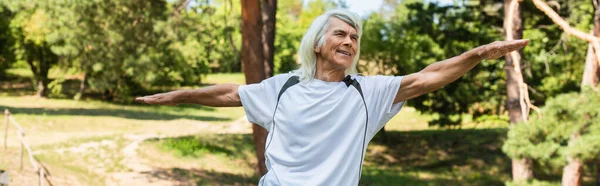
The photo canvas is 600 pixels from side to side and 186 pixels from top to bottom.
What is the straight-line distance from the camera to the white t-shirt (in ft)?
8.85

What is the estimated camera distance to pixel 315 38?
2797 millimetres

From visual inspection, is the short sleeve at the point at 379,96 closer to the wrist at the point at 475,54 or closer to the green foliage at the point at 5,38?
the wrist at the point at 475,54

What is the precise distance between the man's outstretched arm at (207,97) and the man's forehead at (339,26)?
18.0 inches

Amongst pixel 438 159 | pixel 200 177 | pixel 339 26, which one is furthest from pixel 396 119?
pixel 339 26

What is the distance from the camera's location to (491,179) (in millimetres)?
17406

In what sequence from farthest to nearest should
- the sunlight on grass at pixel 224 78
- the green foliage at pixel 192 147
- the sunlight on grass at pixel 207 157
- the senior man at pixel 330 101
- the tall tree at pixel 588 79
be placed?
the sunlight on grass at pixel 224 78 < the green foliage at pixel 192 147 < the sunlight on grass at pixel 207 157 < the tall tree at pixel 588 79 < the senior man at pixel 330 101

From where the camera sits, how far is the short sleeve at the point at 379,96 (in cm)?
278

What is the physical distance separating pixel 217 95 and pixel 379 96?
0.62 meters

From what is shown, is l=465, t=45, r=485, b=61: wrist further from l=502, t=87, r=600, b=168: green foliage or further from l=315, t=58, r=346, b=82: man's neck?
l=502, t=87, r=600, b=168: green foliage

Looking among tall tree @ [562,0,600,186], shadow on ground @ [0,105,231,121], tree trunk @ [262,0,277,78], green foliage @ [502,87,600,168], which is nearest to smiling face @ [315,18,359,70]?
green foliage @ [502,87,600,168]

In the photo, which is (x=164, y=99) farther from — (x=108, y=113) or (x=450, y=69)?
(x=108, y=113)

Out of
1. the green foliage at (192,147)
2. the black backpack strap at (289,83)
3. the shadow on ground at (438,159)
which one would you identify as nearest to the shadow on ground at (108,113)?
the green foliage at (192,147)

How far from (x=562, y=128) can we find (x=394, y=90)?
290 inches

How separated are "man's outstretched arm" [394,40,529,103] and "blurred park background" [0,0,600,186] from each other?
4.81 metres
